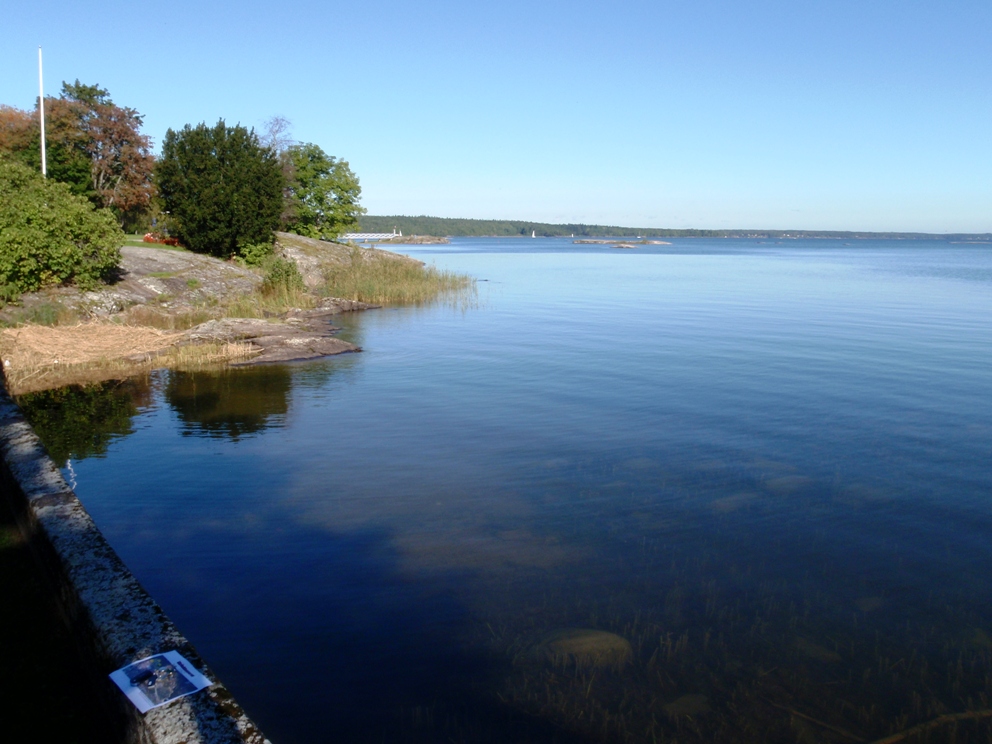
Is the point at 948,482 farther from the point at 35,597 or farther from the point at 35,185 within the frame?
the point at 35,185

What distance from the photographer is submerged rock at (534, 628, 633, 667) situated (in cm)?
629

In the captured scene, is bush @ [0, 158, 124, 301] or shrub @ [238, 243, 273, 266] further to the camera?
shrub @ [238, 243, 273, 266]

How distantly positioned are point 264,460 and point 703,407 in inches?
304

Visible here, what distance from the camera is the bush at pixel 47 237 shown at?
787 inches

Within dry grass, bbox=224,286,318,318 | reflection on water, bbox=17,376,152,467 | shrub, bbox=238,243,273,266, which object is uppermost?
shrub, bbox=238,243,273,266

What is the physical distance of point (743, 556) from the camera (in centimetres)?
819

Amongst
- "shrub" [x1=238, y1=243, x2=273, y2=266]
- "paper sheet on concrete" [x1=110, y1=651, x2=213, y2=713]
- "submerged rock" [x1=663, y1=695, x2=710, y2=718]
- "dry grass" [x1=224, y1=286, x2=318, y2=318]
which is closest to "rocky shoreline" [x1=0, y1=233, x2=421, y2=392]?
"dry grass" [x1=224, y1=286, x2=318, y2=318]

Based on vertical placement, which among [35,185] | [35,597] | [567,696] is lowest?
[567,696]

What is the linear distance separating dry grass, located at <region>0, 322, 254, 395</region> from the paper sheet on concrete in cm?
1381

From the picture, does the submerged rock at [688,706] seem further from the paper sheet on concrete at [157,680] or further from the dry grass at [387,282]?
the dry grass at [387,282]

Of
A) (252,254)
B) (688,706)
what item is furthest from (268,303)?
(688,706)

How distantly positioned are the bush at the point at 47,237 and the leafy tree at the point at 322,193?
26.3 metres

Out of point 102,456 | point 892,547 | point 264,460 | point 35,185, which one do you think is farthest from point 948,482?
point 35,185

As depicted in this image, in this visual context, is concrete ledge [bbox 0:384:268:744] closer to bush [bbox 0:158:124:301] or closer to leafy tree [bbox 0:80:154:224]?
bush [bbox 0:158:124:301]
